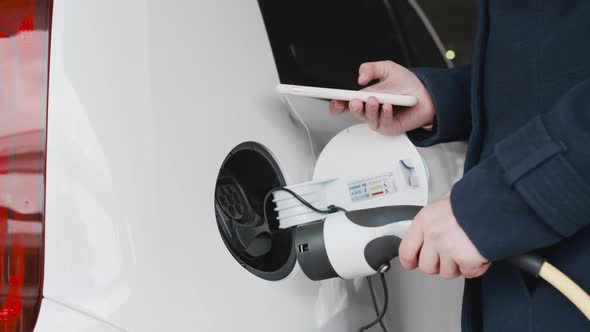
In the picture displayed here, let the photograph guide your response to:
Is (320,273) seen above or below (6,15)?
below

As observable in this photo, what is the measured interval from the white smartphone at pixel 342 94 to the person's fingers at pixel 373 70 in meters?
0.10

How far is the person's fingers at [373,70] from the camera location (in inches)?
40.3

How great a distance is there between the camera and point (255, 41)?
941 mm

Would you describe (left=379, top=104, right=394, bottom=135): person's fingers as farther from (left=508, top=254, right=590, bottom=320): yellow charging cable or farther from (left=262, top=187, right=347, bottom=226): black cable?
(left=508, top=254, right=590, bottom=320): yellow charging cable

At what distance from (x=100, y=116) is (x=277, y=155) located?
0.33 m

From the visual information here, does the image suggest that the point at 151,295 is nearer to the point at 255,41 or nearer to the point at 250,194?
the point at 250,194

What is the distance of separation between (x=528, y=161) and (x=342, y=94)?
0.34m

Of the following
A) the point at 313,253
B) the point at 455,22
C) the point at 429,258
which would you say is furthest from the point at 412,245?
the point at 455,22

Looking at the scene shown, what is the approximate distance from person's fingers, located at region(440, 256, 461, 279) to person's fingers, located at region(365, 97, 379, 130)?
0.28 m

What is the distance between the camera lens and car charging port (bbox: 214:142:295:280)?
86 cm

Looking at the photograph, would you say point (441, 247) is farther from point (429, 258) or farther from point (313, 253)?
point (313, 253)

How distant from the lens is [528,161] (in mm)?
636

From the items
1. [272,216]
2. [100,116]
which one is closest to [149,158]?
[100,116]

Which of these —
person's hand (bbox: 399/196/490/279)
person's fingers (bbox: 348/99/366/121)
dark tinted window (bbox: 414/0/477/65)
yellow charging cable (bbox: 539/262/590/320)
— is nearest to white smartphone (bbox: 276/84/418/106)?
person's fingers (bbox: 348/99/366/121)
